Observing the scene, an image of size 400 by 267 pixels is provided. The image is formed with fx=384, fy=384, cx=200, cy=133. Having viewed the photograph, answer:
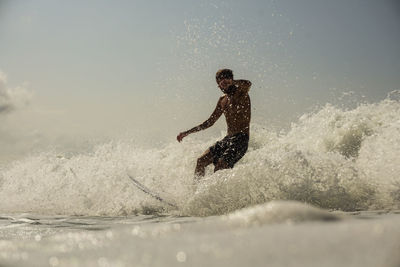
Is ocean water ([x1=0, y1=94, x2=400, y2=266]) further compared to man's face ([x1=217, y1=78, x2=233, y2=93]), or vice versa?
man's face ([x1=217, y1=78, x2=233, y2=93])

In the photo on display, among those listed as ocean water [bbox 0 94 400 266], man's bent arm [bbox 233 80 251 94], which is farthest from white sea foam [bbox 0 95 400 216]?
man's bent arm [bbox 233 80 251 94]

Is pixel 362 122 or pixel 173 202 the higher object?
pixel 362 122

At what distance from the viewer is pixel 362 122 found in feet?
44.3

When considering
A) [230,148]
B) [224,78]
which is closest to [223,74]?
[224,78]

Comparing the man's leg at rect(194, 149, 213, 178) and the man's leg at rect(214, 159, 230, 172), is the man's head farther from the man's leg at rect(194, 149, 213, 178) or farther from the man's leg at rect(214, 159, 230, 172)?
the man's leg at rect(214, 159, 230, 172)

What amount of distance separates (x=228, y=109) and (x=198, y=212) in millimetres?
2180

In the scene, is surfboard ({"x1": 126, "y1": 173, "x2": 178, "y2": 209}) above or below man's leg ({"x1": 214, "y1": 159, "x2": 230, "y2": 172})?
below

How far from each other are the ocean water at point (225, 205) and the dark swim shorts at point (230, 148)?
576 millimetres

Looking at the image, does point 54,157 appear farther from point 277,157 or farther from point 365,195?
point 365,195

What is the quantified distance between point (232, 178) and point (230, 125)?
4.72 feet

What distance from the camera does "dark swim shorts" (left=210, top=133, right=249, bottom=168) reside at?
6.76 metres

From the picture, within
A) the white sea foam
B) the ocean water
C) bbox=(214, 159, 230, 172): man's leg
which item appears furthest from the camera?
bbox=(214, 159, 230, 172): man's leg

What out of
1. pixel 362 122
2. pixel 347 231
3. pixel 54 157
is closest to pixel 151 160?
pixel 54 157

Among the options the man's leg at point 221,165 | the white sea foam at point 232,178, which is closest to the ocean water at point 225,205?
the white sea foam at point 232,178
